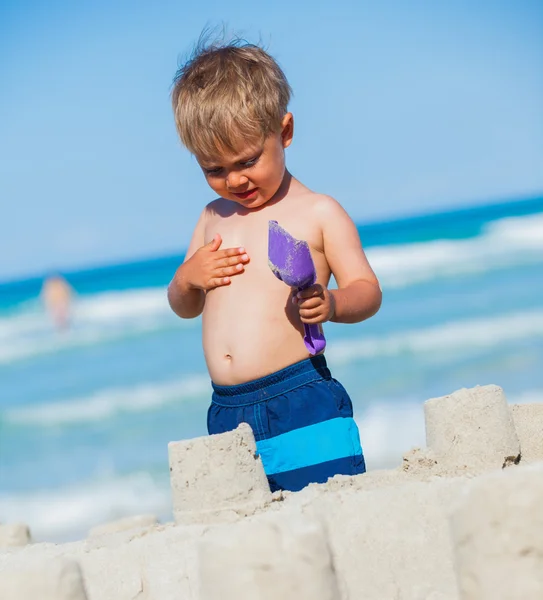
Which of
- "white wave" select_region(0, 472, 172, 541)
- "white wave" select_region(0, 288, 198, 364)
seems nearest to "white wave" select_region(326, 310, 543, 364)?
"white wave" select_region(0, 288, 198, 364)

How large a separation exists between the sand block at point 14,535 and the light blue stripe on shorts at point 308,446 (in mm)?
1074

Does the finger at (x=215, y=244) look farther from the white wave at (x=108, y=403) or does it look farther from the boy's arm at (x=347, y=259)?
the white wave at (x=108, y=403)

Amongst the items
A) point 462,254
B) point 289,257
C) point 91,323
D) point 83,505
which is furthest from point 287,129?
point 462,254

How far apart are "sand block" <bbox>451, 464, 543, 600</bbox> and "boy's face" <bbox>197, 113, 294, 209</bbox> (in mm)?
1390

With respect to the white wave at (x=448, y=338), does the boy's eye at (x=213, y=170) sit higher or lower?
lower

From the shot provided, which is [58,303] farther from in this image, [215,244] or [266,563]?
[266,563]

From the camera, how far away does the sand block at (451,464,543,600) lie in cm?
149

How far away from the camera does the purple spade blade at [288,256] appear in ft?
7.32

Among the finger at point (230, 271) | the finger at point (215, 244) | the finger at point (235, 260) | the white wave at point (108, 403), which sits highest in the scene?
the white wave at point (108, 403)

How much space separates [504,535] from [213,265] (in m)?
1.49

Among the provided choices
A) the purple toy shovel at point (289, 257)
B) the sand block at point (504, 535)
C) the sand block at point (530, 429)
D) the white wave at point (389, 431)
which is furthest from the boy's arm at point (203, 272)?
the white wave at point (389, 431)

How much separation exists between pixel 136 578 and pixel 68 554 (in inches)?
6.8

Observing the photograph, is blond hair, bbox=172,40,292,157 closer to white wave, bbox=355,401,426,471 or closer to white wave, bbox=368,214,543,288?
white wave, bbox=355,401,426,471

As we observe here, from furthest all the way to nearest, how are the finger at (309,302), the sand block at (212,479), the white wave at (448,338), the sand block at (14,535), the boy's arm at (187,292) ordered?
the white wave at (448,338) < the sand block at (14,535) < the boy's arm at (187,292) < the finger at (309,302) < the sand block at (212,479)
